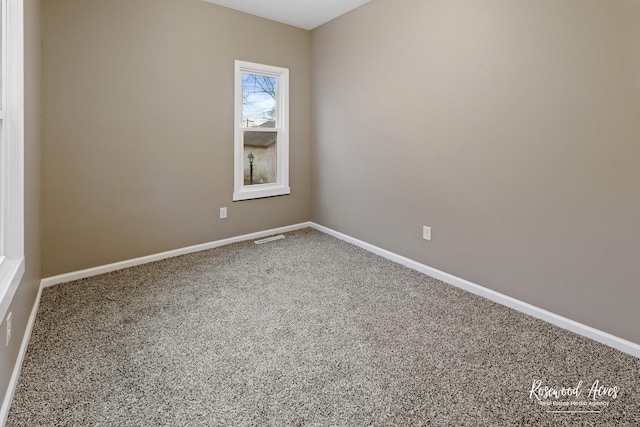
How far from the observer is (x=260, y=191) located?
414cm

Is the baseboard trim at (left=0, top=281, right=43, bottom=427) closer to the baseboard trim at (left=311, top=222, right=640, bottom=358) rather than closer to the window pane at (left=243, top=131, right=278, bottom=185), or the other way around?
the window pane at (left=243, top=131, right=278, bottom=185)

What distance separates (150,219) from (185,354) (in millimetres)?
1836

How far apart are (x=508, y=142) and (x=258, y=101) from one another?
2.76m

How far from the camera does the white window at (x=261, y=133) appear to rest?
12.9ft

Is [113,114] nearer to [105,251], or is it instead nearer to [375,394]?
[105,251]

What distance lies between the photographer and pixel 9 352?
5.19 ft

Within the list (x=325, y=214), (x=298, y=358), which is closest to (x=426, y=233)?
(x=325, y=214)

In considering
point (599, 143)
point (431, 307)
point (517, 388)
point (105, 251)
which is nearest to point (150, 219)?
point (105, 251)

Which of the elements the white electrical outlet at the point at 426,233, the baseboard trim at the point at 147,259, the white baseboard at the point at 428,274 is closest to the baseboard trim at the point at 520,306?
the white baseboard at the point at 428,274

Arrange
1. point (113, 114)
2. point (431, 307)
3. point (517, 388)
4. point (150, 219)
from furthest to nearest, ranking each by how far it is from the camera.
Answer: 1. point (150, 219)
2. point (113, 114)
3. point (431, 307)
4. point (517, 388)

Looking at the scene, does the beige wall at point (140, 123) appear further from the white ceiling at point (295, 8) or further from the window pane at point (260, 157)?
the window pane at point (260, 157)

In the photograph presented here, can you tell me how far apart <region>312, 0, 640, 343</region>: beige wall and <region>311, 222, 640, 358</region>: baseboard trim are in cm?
4

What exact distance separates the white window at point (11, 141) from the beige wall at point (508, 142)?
2701mm

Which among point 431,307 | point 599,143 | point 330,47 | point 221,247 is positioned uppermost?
point 330,47
